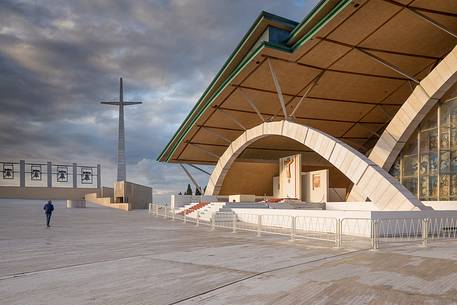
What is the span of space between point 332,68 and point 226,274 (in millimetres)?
24006

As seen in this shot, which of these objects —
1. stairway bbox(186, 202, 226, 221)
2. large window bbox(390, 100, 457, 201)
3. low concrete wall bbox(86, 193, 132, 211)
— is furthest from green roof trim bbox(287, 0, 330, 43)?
low concrete wall bbox(86, 193, 132, 211)

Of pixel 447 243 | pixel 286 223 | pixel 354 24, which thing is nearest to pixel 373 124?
pixel 354 24

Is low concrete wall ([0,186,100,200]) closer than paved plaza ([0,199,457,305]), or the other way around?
paved plaza ([0,199,457,305])

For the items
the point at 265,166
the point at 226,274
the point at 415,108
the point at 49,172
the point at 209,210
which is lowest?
the point at 209,210

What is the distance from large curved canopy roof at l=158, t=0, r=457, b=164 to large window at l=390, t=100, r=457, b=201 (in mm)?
2940

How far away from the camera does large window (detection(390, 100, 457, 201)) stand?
24.6m

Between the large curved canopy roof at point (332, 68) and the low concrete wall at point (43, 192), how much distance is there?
42.2m

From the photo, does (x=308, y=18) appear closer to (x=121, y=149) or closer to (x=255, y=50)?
(x=255, y=50)

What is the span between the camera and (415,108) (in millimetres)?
24453

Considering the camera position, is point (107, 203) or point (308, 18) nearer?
point (308, 18)

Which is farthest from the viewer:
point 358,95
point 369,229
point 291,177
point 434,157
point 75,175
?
point 75,175

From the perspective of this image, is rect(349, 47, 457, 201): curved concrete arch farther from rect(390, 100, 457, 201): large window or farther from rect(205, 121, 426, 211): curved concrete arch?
rect(205, 121, 426, 211): curved concrete arch

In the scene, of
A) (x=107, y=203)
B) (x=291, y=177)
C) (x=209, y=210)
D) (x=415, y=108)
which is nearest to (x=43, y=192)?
(x=107, y=203)

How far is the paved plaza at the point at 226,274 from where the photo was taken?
22.5ft
